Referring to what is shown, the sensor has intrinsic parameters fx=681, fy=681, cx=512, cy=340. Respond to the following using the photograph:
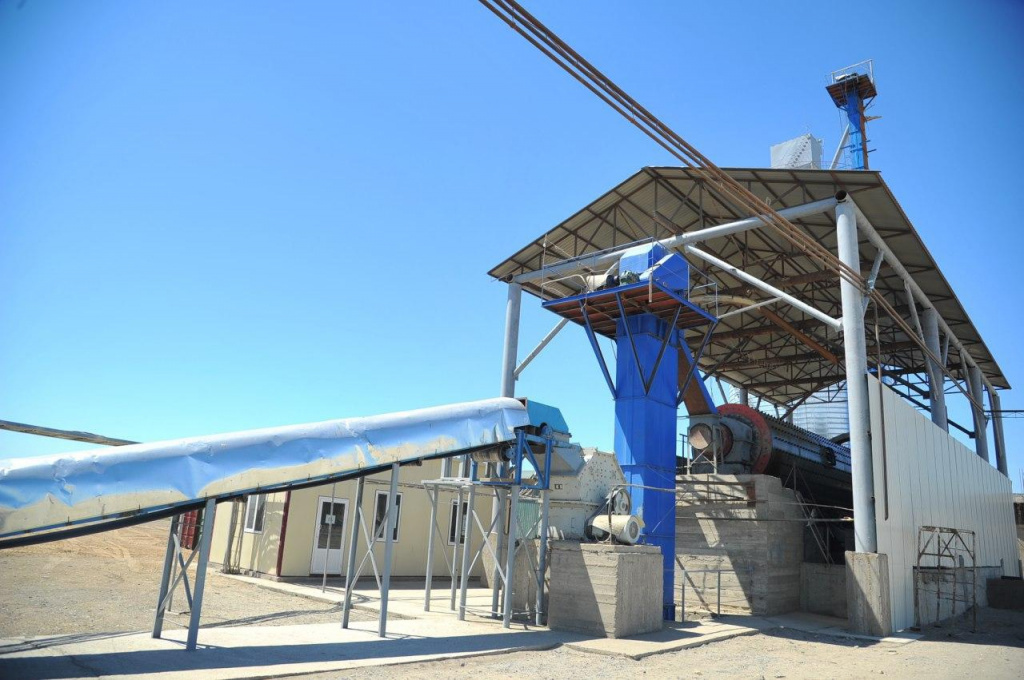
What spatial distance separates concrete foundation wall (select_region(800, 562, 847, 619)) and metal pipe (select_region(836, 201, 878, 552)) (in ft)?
13.0

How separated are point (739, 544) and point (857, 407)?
18.1ft

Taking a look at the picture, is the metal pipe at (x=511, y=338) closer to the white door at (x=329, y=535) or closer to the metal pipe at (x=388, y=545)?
the white door at (x=329, y=535)

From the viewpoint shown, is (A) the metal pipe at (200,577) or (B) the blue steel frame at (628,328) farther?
(B) the blue steel frame at (628,328)

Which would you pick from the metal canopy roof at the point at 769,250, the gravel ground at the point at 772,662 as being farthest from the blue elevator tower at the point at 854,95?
the gravel ground at the point at 772,662

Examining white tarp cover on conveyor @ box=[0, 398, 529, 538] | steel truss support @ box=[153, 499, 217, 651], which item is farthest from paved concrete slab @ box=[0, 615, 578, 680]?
white tarp cover on conveyor @ box=[0, 398, 529, 538]

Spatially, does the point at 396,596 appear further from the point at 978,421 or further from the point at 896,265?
the point at 978,421

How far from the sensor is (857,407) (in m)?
17.6

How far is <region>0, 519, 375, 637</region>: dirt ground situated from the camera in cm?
1153

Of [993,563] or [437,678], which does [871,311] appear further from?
[437,678]

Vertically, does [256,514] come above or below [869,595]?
above

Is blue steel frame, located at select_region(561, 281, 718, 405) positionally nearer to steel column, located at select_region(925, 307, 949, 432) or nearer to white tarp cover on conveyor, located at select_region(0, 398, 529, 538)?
white tarp cover on conveyor, located at select_region(0, 398, 529, 538)

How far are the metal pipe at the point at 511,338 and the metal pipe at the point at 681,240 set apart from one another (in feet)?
1.69

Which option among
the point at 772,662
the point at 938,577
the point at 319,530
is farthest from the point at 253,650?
the point at 938,577

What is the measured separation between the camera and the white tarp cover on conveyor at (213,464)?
852 centimetres
